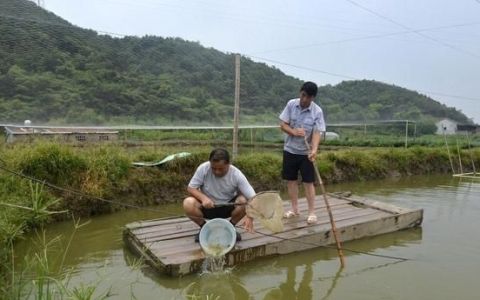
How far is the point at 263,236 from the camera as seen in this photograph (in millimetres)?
4605

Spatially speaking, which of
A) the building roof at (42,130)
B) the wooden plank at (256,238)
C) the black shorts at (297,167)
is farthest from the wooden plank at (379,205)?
the building roof at (42,130)

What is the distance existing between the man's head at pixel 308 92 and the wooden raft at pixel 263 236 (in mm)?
1420

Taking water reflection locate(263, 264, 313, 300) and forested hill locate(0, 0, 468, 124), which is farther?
forested hill locate(0, 0, 468, 124)

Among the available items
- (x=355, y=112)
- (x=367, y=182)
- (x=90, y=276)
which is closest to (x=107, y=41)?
(x=367, y=182)

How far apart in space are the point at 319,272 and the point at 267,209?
0.77 m

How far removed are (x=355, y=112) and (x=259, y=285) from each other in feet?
70.0

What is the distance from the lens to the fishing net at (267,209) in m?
4.14

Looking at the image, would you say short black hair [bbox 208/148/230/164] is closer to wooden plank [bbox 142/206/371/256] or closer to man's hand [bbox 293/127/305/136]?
wooden plank [bbox 142/206/371/256]

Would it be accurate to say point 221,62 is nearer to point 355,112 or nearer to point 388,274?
point 355,112

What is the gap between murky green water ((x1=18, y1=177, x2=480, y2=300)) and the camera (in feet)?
12.1

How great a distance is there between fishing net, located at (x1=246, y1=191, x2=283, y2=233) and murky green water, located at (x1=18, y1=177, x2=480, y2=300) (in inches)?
16.5

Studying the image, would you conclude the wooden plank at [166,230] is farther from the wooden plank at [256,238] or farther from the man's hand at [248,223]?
the man's hand at [248,223]

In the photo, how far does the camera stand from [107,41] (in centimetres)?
1255

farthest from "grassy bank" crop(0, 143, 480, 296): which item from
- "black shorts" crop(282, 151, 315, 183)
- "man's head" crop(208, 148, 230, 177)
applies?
"black shorts" crop(282, 151, 315, 183)
